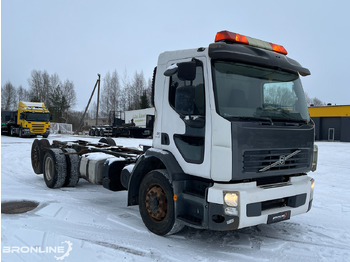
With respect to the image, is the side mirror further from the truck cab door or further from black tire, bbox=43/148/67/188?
black tire, bbox=43/148/67/188

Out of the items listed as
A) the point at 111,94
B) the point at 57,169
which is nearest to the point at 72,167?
the point at 57,169

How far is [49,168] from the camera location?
7812 mm

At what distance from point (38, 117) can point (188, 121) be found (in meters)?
27.4

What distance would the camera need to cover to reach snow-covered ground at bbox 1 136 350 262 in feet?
12.9

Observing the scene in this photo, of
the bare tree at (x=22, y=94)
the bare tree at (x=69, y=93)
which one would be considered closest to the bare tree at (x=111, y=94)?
the bare tree at (x=69, y=93)

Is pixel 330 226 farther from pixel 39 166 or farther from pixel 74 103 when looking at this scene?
pixel 74 103

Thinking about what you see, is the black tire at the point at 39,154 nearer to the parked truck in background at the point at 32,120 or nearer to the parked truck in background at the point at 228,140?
the parked truck in background at the point at 228,140

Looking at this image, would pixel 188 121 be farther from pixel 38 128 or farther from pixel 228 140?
pixel 38 128

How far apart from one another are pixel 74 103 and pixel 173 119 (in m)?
63.1

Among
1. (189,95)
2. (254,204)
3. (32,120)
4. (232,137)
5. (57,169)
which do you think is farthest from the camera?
(32,120)

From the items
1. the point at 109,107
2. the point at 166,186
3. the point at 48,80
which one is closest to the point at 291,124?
the point at 166,186

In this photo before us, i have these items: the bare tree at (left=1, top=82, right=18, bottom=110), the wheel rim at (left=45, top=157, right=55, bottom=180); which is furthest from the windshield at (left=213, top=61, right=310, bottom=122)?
the bare tree at (left=1, top=82, right=18, bottom=110)

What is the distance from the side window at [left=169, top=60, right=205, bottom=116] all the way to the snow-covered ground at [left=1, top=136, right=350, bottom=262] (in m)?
1.94

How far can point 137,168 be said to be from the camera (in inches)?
196
